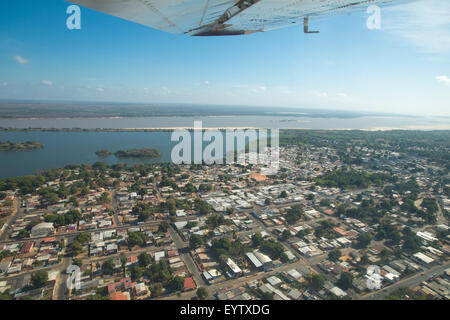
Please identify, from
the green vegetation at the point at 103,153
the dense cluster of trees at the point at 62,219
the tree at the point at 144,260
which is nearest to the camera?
the tree at the point at 144,260

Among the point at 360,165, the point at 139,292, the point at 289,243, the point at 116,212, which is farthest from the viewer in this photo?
the point at 360,165

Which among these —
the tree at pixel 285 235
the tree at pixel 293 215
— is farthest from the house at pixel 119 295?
the tree at pixel 293 215

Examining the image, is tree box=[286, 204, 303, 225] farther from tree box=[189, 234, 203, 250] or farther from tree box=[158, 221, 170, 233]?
tree box=[158, 221, 170, 233]

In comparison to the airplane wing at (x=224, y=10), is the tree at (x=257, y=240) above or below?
below

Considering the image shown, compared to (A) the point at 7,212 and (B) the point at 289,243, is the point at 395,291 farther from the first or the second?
(A) the point at 7,212

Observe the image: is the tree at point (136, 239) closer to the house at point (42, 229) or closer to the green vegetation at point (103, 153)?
the house at point (42, 229)
